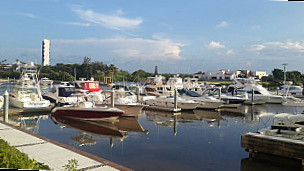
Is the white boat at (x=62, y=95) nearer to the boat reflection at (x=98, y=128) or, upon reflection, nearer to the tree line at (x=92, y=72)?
the boat reflection at (x=98, y=128)

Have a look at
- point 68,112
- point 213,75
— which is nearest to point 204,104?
point 68,112

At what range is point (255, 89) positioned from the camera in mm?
38500

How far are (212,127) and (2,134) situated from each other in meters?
14.0

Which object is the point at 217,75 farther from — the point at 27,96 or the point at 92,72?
the point at 27,96

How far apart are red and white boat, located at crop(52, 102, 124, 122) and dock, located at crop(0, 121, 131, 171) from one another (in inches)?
333

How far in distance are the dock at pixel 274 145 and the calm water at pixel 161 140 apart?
1.70 ft

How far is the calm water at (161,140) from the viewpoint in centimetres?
1095

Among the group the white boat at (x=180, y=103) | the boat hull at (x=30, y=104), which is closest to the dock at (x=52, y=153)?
the boat hull at (x=30, y=104)

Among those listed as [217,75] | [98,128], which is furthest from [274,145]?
[217,75]

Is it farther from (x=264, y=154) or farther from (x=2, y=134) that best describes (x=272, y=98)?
(x=2, y=134)

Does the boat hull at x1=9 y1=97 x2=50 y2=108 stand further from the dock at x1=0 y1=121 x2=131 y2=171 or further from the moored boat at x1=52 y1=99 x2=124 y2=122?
the dock at x1=0 y1=121 x2=131 y2=171

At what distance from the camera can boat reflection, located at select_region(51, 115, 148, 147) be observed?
1501cm

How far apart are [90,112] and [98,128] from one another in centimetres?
213

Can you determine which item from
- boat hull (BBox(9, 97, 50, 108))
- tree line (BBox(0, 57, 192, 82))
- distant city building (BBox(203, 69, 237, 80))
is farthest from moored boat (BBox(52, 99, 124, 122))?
distant city building (BBox(203, 69, 237, 80))
